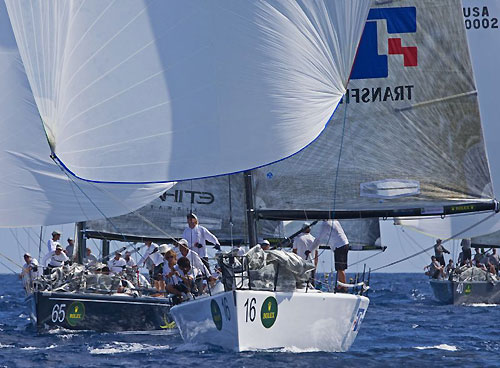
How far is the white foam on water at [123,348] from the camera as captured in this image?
664 inches

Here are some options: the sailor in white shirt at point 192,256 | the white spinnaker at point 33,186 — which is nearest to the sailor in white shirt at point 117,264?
the white spinnaker at point 33,186

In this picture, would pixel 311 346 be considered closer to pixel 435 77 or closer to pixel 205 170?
pixel 205 170

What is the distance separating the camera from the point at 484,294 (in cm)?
3275

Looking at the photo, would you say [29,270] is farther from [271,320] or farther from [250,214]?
[271,320]

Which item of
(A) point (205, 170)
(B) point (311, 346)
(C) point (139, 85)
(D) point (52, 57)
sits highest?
(D) point (52, 57)

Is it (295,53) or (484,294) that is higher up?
(295,53)

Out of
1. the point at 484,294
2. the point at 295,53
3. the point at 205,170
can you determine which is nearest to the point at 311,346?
the point at 205,170

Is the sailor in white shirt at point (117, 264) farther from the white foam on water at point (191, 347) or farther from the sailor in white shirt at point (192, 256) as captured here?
the white foam on water at point (191, 347)

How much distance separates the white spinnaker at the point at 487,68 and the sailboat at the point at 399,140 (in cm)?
1017

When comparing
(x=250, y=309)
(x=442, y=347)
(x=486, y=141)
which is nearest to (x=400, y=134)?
(x=442, y=347)

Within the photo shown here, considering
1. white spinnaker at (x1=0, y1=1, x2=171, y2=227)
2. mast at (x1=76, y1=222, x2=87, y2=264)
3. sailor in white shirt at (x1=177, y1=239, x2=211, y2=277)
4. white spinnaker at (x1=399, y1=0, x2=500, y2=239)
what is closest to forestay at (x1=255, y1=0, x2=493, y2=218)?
white spinnaker at (x1=0, y1=1, x2=171, y2=227)

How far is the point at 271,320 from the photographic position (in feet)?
48.0

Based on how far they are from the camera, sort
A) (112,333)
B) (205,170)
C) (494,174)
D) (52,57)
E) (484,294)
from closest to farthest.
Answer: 1. (205,170)
2. (52,57)
3. (112,333)
4. (484,294)
5. (494,174)

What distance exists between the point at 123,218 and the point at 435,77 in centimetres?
923
